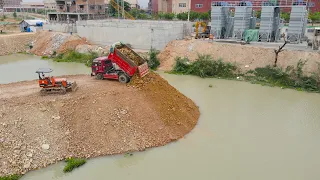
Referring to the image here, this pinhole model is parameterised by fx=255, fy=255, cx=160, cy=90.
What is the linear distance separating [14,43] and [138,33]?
1758 cm

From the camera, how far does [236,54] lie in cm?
2438

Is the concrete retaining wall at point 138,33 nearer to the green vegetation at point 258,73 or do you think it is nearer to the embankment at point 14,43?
the green vegetation at point 258,73

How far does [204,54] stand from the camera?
2423 cm

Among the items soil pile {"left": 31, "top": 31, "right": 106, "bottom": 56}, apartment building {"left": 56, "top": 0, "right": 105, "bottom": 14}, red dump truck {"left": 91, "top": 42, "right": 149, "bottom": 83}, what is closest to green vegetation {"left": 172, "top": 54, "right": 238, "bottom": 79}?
red dump truck {"left": 91, "top": 42, "right": 149, "bottom": 83}

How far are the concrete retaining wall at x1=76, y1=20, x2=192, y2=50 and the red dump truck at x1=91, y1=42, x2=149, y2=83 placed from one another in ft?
43.5

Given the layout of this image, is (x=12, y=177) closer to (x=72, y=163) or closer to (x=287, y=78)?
(x=72, y=163)

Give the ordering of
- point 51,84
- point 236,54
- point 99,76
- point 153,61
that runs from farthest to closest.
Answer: point 153,61, point 236,54, point 99,76, point 51,84

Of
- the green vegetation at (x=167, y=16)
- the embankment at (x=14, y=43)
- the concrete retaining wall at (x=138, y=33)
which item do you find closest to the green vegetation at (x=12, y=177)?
the concrete retaining wall at (x=138, y=33)

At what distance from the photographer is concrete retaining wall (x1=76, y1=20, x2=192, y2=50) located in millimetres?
28156

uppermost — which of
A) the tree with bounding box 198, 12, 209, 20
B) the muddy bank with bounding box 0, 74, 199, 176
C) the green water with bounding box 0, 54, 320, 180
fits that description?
the tree with bounding box 198, 12, 209, 20

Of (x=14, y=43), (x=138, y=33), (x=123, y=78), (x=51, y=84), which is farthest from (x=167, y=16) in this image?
(x=51, y=84)

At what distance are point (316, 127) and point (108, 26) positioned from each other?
81.3ft

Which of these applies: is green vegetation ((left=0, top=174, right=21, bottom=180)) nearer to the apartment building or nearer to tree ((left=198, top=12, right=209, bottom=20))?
the apartment building

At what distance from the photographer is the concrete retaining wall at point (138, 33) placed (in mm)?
28156
